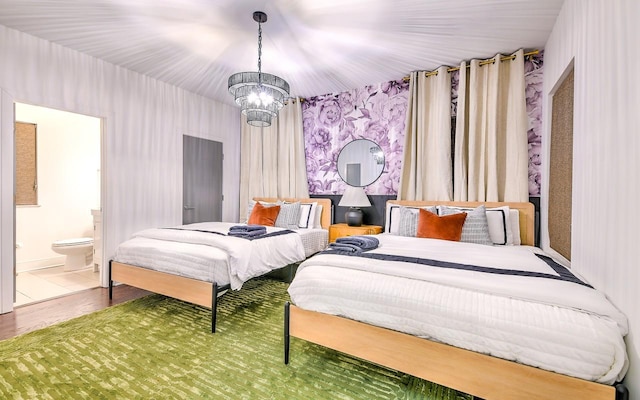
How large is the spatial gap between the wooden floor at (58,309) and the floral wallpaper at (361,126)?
2828 millimetres

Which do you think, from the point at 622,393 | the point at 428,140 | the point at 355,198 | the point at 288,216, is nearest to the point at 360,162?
the point at 355,198

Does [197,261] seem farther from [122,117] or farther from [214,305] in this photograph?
[122,117]

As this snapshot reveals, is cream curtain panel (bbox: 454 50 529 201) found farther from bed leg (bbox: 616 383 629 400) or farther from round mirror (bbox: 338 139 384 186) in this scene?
bed leg (bbox: 616 383 629 400)

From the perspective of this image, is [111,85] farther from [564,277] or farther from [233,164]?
[564,277]

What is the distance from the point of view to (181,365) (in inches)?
74.2

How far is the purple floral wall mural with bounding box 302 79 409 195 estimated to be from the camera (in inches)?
157

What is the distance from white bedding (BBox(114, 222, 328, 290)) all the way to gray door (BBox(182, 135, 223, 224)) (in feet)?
4.71

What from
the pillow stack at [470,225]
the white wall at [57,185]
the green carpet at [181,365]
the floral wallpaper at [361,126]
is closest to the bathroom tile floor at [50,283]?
the white wall at [57,185]

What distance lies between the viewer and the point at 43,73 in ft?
9.82

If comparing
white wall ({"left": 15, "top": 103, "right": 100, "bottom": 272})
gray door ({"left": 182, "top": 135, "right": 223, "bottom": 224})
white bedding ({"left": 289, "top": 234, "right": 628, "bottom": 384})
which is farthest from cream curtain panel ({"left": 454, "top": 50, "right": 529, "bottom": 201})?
white wall ({"left": 15, "top": 103, "right": 100, "bottom": 272})

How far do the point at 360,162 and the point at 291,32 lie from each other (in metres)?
2.00

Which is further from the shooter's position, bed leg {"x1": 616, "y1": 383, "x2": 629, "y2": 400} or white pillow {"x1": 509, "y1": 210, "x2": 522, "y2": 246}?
white pillow {"x1": 509, "y1": 210, "x2": 522, "y2": 246}

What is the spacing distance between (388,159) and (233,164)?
2759 millimetres

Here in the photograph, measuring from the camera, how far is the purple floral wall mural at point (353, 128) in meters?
3.99
